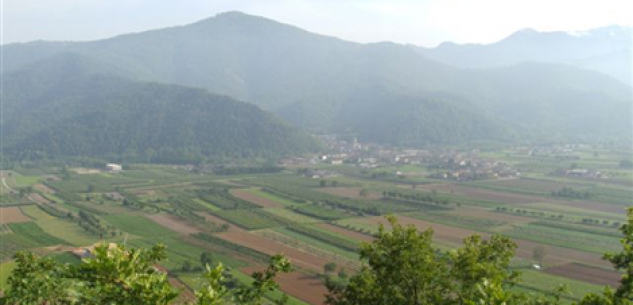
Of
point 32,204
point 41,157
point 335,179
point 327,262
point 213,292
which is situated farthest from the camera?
point 41,157

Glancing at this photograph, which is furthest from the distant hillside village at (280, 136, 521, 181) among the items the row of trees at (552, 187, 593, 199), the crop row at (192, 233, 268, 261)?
the crop row at (192, 233, 268, 261)

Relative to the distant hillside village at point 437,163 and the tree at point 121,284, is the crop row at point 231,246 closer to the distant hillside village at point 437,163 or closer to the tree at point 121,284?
the tree at point 121,284

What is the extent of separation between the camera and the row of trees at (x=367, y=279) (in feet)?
27.7

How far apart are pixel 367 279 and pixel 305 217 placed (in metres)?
76.1

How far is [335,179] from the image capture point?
463 feet

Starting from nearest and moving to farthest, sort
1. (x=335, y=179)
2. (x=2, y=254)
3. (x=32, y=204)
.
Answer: (x=2, y=254) < (x=32, y=204) < (x=335, y=179)

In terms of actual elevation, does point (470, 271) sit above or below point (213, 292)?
below

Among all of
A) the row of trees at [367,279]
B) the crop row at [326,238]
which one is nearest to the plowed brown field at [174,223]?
the crop row at [326,238]

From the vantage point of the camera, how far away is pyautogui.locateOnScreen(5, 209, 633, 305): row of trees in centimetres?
844

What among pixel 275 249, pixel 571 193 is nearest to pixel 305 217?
pixel 275 249

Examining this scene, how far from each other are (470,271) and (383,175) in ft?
431

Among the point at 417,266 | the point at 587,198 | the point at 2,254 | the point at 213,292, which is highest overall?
the point at 213,292

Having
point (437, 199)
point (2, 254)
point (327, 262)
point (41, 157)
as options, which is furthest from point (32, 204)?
point (41, 157)

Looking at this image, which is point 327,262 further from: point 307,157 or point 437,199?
point 307,157
